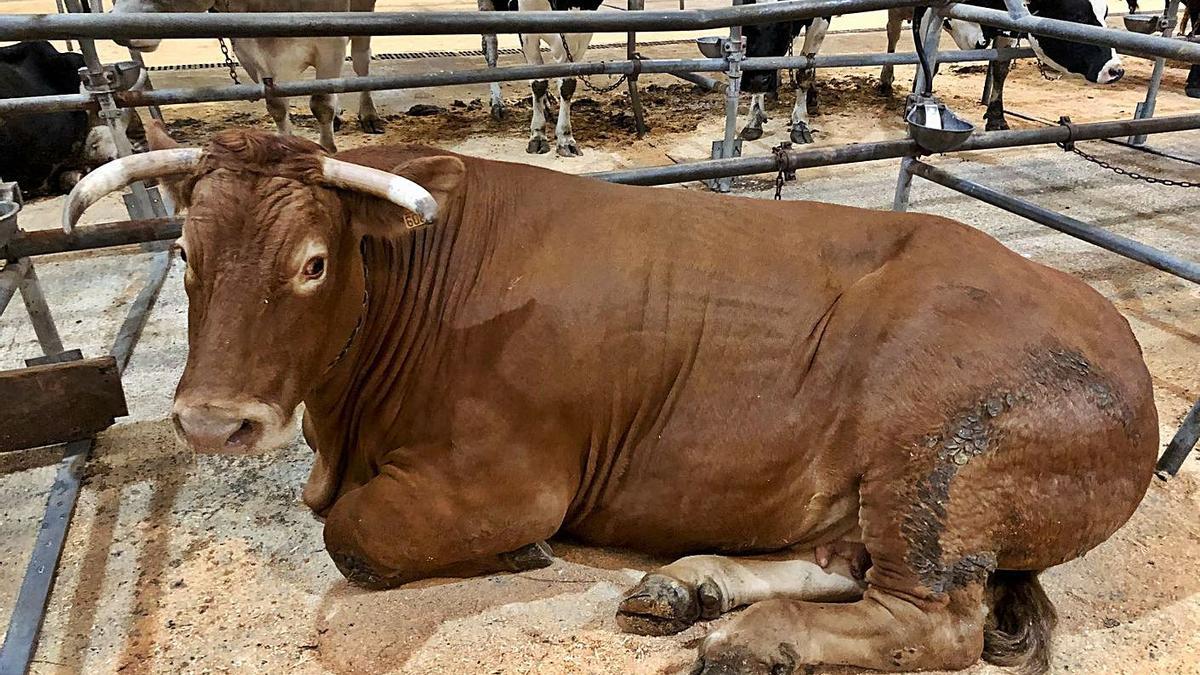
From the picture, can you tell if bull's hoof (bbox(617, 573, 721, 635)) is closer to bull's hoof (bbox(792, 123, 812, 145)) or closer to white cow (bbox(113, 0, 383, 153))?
white cow (bbox(113, 0, 383, 153))

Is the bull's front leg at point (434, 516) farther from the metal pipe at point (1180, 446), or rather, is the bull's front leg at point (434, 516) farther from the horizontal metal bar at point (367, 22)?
A: the metal pipe at point (1180, 446)

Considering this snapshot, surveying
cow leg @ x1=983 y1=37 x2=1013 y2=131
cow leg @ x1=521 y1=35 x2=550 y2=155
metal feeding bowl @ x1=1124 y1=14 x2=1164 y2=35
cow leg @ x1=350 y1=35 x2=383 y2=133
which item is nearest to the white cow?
cow leg @ x1=350 y1=35 x2=383 y2=133

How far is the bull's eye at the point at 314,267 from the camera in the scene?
190cm

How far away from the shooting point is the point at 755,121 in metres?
7.07

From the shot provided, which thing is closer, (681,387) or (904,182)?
(681,387)

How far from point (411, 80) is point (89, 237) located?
217 centimetres

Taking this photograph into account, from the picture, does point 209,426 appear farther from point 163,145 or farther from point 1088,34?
point 1088,34

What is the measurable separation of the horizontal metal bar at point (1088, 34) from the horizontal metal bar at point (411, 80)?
6.49 feet

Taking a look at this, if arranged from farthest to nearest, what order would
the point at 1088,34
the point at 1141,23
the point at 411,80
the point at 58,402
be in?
the point at 1141,23 < the point at 411,80 < the point at 1088,34 < the point at 58,402

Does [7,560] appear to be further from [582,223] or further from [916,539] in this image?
[916,539]

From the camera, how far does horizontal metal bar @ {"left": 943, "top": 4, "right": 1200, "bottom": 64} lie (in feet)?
8.91

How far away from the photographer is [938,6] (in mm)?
3436

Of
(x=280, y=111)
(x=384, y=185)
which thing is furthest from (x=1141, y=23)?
(x=384, y=185)

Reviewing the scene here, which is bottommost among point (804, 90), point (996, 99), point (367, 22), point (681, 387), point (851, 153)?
point (996, 99)
